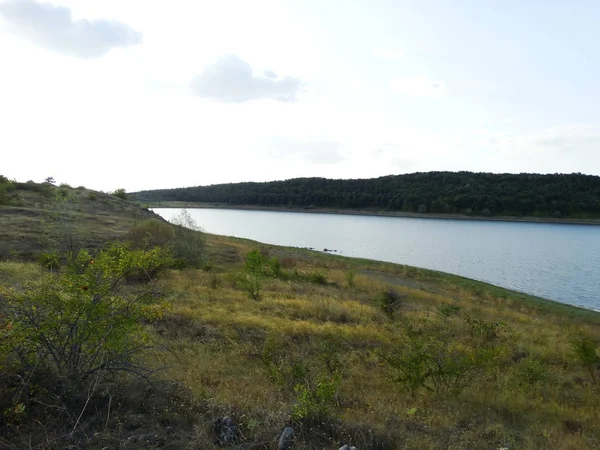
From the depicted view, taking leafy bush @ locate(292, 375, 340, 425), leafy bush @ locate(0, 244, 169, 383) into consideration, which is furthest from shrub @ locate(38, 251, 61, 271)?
leafy bush @ locate(292, 375, 340, 425)

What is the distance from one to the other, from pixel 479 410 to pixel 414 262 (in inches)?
1748

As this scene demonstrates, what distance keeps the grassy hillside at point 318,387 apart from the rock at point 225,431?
0.07 metres

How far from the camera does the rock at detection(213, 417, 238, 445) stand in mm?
4695

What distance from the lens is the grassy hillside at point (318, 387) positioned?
15.8 feet

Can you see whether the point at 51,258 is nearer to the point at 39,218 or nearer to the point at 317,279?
the point at 317,279

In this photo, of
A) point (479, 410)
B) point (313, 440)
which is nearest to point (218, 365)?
point (313, 440)

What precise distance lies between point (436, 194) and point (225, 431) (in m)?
132

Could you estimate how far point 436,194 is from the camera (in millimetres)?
129125

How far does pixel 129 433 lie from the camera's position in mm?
4695

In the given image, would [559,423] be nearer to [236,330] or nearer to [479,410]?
[479,410]

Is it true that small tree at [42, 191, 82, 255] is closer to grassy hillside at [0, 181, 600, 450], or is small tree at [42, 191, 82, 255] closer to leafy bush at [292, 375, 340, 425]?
grassy hillside at [0, 181, 600, 450]

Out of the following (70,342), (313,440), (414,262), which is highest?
(70,342)

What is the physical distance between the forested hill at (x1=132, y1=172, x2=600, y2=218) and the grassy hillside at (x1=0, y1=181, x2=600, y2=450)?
110514 millimetres

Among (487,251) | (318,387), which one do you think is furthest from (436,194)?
(318,387)
